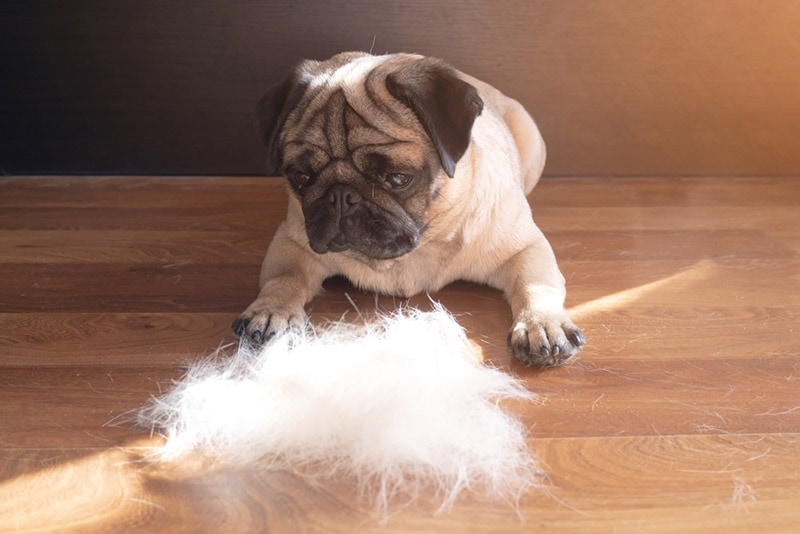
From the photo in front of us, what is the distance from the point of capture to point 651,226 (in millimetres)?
3090

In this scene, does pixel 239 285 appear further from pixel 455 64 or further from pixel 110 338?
pixel 455 64

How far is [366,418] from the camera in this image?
5.37 feet

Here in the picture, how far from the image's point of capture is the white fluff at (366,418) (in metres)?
1.54

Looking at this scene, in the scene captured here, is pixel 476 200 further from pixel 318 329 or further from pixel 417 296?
pixel 318 329

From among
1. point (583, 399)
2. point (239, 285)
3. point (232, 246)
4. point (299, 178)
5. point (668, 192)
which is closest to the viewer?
point (583, 399)

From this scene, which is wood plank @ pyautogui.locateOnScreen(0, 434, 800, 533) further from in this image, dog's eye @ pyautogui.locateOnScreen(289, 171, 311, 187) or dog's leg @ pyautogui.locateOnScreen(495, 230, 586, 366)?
dog's eye @ pyautogui.locateOnScreen(289, 171, 311, 187)

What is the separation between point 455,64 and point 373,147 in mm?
1576

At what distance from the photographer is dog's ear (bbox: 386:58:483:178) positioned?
6.75 feet

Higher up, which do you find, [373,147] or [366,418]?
[373,147]

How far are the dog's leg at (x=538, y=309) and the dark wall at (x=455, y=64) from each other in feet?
4.19

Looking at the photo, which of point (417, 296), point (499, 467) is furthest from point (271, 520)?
point (417, 296)

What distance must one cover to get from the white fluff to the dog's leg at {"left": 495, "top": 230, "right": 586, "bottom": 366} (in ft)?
0.43

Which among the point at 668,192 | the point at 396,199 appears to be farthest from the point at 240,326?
the point at 668,192

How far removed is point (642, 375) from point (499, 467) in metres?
0.58
